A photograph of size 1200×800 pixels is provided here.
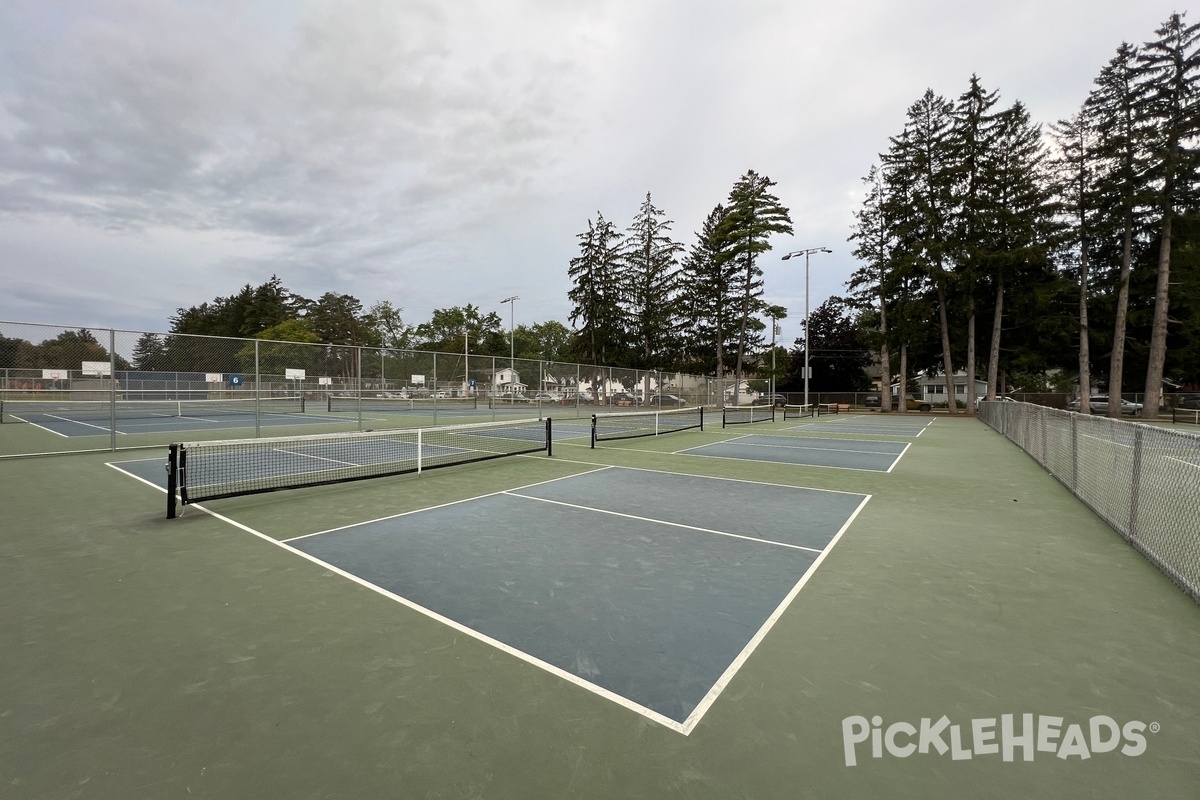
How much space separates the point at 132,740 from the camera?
2477mm

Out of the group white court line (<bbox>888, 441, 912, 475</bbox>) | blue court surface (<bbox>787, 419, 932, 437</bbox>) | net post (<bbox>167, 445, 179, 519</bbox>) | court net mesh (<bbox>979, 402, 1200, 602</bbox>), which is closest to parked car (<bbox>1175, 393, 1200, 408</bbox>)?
blue court surface (<bbox>787, 419, 932, 437</bbox>)

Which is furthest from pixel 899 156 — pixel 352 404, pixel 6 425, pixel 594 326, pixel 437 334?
pixel 437 334

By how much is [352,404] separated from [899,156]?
44.8 meters

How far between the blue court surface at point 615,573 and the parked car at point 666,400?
24357 mm

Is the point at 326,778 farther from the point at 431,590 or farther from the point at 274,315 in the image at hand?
the point at 274,315

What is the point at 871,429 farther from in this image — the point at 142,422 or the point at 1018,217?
the point at 142,422

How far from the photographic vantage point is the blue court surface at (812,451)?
12260 mm

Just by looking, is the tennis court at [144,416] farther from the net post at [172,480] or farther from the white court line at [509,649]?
the white court line at [509,649]

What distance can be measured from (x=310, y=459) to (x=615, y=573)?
32.6 feet

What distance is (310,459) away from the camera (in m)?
11.9

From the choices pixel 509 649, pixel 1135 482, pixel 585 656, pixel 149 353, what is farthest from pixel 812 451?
pixel 149 353

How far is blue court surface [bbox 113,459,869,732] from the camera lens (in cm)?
320

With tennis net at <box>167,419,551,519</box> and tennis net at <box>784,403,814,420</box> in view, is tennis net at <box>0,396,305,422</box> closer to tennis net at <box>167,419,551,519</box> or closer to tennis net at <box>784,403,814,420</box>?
tennis net at <box>167,419,551,519</box>

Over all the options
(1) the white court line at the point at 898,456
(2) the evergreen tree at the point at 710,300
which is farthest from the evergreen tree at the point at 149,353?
(2) the evergreen tree at the point at 710,300
